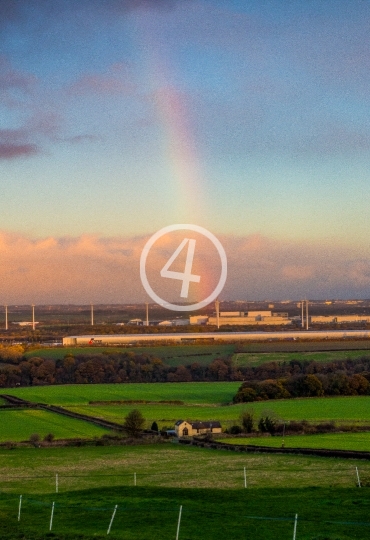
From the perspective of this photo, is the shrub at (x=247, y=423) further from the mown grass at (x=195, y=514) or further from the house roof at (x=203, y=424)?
the mown grass at (x=195, y=514)

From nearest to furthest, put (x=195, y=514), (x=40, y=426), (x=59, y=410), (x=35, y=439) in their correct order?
(x=195, y=514) < (x=35, y=439) < (x=40, y=426) < (x=59, y=410)

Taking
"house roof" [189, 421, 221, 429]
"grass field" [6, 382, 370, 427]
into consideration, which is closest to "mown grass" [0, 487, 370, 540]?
"house roof" [189, 421, 221, 429]

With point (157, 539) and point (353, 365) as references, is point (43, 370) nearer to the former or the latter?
point (353, 365)

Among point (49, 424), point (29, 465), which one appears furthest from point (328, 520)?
point (49, 424)

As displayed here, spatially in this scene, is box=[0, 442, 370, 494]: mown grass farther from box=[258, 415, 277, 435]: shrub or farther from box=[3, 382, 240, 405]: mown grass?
box=[3, 382, 240, 405]: mown grass

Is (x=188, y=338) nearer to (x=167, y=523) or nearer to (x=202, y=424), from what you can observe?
(x=202, y=424)

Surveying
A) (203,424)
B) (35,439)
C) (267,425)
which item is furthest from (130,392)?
(35,439)

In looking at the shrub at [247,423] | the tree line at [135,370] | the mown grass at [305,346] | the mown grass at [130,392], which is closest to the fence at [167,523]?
the shrub at [247,423]
